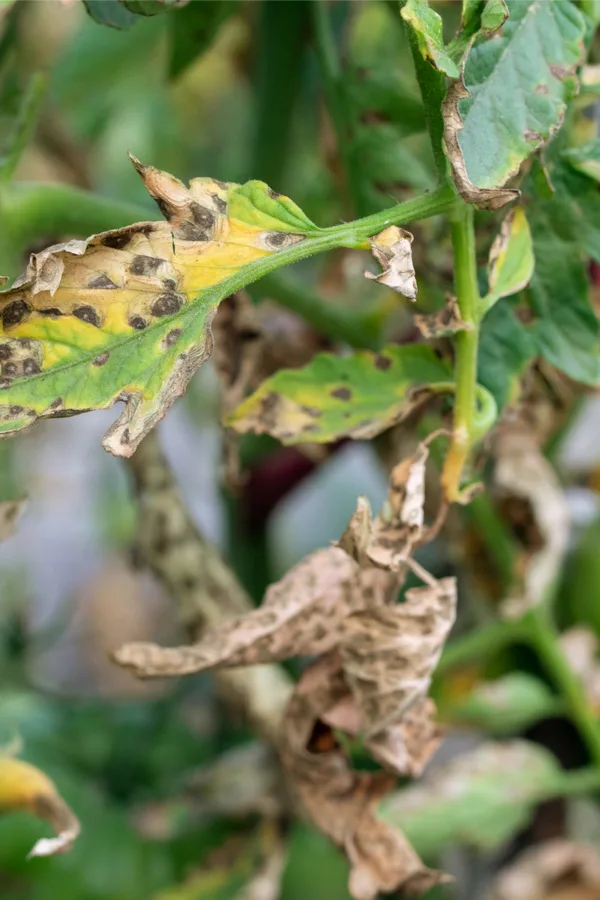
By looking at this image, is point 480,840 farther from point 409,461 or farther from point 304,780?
point 409,461

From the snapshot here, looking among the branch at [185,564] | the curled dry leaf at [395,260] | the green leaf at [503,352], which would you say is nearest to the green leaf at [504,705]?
the branch at [185,564]

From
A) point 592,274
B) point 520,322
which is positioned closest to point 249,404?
point 520,322

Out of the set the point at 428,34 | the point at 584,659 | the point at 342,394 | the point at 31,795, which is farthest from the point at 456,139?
the point at 584,659

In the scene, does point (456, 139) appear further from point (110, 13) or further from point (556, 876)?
point (556, 876)

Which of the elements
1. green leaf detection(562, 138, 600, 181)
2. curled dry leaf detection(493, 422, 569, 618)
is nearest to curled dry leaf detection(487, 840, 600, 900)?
curled dry leaf detection(493, 422, 569, 618)

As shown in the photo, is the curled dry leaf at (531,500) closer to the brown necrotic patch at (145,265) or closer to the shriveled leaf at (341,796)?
the shriveled leaf at (341,796)

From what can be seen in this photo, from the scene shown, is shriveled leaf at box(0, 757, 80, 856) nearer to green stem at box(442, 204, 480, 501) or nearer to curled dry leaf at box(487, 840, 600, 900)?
green stem at box(442, 204, 480, 501)
